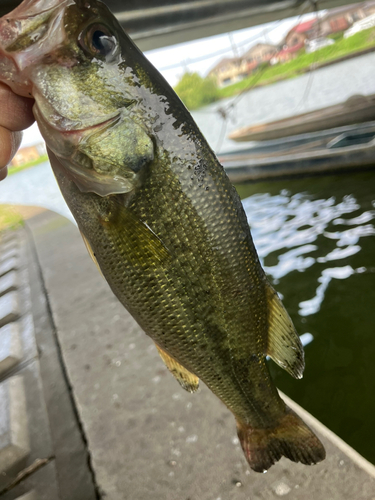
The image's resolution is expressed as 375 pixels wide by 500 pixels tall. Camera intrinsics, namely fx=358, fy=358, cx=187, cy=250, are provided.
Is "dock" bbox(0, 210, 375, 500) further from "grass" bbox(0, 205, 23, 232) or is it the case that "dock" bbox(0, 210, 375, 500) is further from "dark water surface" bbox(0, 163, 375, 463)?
"grass" bbox(0, 205, 23, 232)

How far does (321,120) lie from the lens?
10844 mm

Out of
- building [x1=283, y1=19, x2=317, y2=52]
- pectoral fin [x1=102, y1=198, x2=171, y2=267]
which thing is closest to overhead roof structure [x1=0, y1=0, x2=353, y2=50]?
building [x1=283, y1=19, x2=317, y2=52]

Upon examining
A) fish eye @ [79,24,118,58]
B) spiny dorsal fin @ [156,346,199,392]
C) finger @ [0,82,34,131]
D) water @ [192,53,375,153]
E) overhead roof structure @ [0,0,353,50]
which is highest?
overhead roof structure @ [0,0,353,50]

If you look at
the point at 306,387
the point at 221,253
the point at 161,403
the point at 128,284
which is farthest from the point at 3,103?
the point at 306,387

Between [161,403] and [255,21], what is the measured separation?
7557 millimetres

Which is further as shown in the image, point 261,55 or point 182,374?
point 261,55

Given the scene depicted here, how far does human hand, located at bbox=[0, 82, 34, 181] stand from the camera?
1070mm

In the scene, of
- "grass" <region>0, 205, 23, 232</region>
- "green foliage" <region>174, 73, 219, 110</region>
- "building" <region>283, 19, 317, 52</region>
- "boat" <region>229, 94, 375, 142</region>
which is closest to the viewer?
"building" <region>283, 19, 317, 52</region>

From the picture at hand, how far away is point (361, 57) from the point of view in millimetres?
28562

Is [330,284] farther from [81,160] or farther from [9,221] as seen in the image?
[9,221]

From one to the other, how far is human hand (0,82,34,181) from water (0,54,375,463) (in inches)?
118

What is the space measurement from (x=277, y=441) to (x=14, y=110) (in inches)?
63.9

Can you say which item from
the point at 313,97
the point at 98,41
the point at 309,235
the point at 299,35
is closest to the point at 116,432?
the point at 98,41

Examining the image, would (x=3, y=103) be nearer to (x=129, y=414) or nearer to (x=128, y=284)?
(x=128, y=284)
